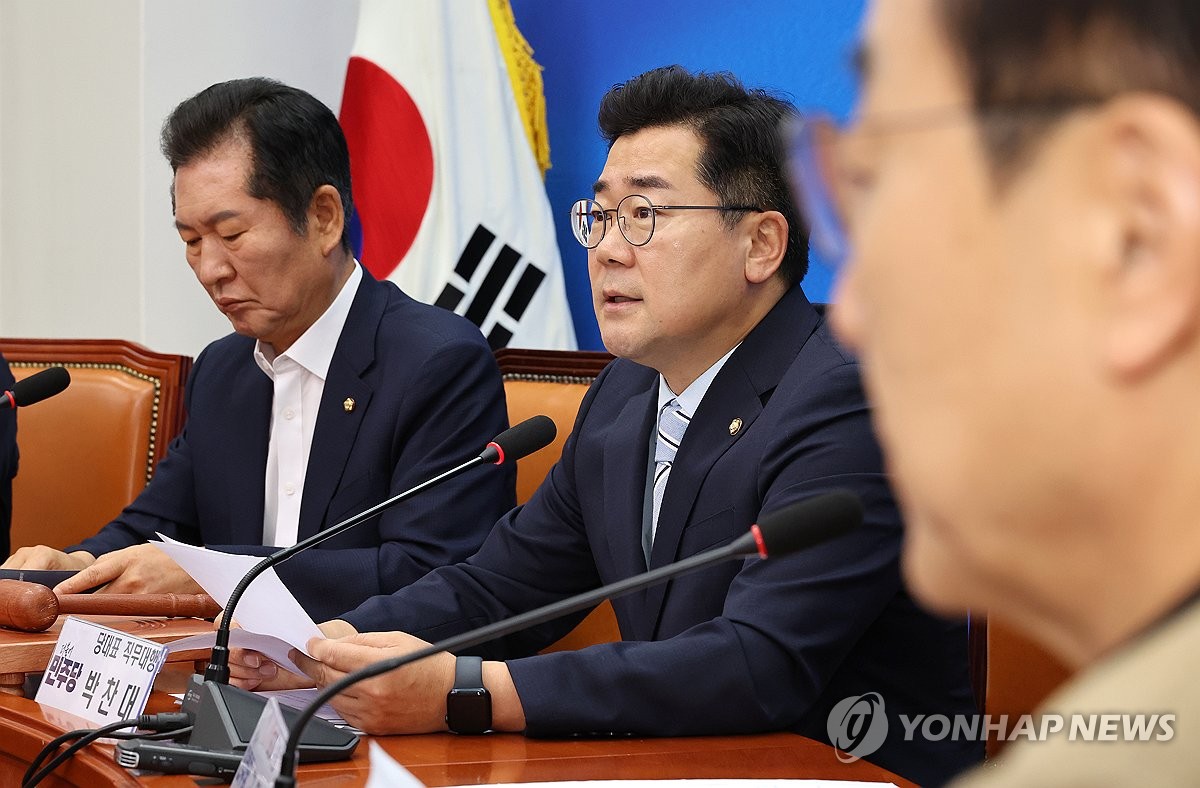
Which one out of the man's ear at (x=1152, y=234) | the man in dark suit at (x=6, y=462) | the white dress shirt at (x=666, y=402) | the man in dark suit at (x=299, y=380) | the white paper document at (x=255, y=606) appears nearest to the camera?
the man's ear at (x=1152, y=234)

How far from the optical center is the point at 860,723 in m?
1.65

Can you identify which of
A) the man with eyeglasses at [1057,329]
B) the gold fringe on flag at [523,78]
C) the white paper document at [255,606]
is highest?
the gold fringe on flag at [523,78]

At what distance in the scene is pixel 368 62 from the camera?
340 cm

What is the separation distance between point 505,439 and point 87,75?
8.83ft

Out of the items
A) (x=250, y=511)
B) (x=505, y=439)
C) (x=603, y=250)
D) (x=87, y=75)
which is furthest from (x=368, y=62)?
(x=505, y=439)

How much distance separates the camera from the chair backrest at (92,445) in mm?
3031

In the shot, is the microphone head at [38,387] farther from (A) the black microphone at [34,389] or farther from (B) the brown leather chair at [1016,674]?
(B) the brown leather chair at [1016,674]

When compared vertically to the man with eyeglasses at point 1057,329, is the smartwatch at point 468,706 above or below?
below

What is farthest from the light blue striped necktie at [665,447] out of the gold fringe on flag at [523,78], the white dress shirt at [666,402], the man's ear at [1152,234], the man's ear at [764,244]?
the gold fringe on flag at [523,78]

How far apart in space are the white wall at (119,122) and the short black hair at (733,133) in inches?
80.1

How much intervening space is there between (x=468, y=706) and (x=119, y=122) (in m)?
2.84

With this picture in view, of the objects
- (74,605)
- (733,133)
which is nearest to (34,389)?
(74,605)
